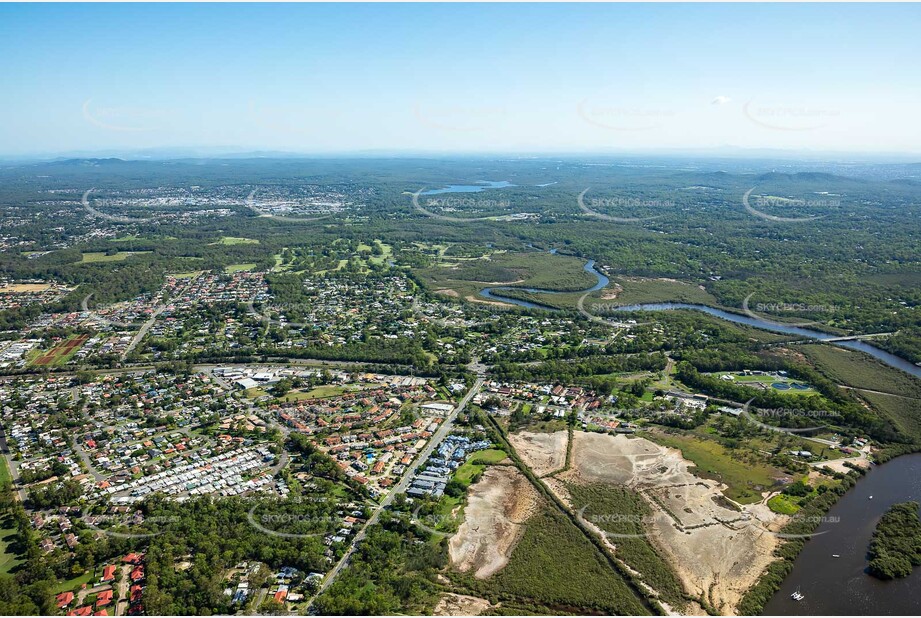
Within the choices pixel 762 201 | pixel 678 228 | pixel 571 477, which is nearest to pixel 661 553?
pixel 571 477

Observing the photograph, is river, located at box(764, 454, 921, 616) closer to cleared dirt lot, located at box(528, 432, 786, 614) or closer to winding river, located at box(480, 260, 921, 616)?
winding river, located at box(480, 260, 921, 616)

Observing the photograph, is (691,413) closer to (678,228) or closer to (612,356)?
(612,356)

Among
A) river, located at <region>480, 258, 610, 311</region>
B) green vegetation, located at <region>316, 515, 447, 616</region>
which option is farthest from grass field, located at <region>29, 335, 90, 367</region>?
river, located at <region>480, 258, 610, 311</region>

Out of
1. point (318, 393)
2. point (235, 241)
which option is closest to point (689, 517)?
point (318, 393)

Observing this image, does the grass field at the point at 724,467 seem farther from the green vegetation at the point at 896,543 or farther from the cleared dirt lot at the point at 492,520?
the cleared dirt lot at the point at 492,520

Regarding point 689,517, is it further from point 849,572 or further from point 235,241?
point 235,241

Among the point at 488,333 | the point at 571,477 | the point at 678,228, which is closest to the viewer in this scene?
the point at 571,477
